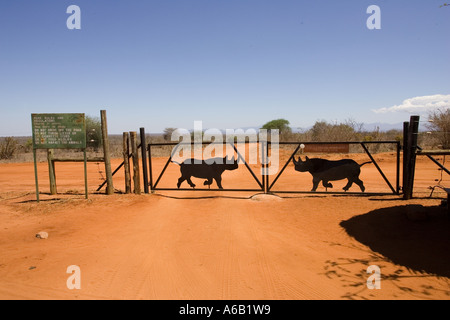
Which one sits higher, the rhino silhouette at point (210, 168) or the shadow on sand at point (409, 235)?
the rhino silhouette at point (210, 168)

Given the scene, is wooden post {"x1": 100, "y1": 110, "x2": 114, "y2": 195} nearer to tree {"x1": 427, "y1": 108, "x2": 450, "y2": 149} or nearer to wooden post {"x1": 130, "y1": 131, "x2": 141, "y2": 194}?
wooden post {"x1": 130, "y1": 131, "x2": 141, "y2": 194}

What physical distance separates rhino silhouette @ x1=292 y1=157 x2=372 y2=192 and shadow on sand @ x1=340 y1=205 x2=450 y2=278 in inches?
88.8

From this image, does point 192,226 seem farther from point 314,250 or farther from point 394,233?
point 394,233

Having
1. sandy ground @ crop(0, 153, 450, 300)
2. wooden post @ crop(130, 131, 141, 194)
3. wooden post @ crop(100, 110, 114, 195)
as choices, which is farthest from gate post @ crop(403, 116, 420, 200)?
wooden post @ crop(100, 110, 114, 195)

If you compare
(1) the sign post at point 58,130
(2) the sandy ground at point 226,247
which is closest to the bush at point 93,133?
(1) the sign post at point 58,130

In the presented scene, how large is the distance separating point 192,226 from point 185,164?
383 cm

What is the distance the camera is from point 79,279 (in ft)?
14.5

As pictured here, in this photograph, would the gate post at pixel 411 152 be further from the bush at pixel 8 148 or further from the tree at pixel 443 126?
the bush at pixel 8 148

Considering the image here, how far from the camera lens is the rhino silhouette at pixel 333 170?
367 inches

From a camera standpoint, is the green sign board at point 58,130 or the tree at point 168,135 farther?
the tree at point 168,135

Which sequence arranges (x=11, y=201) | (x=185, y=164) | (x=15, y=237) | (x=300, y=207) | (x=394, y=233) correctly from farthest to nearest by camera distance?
(x=185, y=164)
(x=11, y=201)
(x=300, y=207)
(x=15, y=237)
(x=394, y=233)

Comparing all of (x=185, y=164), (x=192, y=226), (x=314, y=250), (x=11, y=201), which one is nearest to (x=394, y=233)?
(x=314, y=250)

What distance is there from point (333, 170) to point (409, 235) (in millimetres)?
3882
